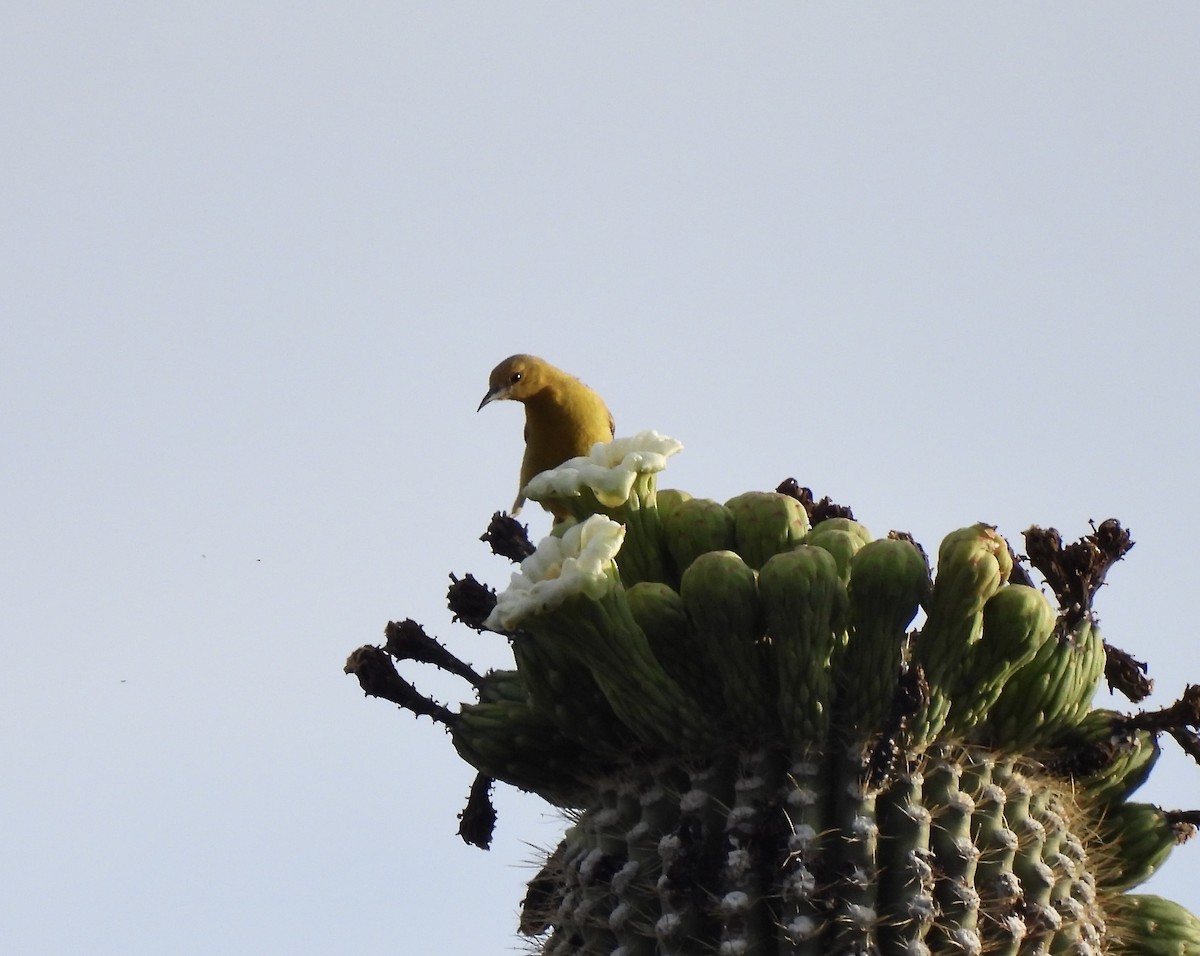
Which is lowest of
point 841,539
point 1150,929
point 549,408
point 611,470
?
point 1150,929

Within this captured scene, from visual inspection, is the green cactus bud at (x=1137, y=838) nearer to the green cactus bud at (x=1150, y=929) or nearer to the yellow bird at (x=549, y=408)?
the green cactus bud at (x=1150, y=929)

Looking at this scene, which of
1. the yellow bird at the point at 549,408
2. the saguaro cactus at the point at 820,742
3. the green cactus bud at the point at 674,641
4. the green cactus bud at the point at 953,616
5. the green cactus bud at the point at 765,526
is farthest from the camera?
the yellow bird at the point at 549,408

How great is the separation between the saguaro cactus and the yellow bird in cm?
423

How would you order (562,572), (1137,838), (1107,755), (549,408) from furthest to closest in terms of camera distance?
(549,408) < (1137,838) < (1107,755) < (562,572)

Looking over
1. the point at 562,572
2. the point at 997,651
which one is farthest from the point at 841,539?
the point at 562,572

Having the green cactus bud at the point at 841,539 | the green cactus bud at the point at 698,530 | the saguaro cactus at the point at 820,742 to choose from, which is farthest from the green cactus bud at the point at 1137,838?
the green cactus bud at the point at 698,530

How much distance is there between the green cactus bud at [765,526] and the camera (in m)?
4.84

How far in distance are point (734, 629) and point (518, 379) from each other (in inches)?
209

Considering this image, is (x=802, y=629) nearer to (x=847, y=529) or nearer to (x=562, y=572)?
(x=847, y=529)

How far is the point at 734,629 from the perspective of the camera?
439 cm

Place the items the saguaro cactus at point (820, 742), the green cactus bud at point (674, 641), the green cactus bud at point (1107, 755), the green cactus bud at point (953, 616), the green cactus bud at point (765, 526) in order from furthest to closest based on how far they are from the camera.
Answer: the green cactus bud at point (765, 526) → the green cactus bud at point (1107, 755) → the green cactus bud at point (674, 641) → the green cactus bud at point (953, 616) → the saguaro cactus at point (820, 742)

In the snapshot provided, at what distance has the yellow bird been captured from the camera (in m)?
9.21

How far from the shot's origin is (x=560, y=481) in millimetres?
Answer: 4988

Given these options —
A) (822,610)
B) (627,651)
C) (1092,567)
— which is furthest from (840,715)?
(1092,567)
